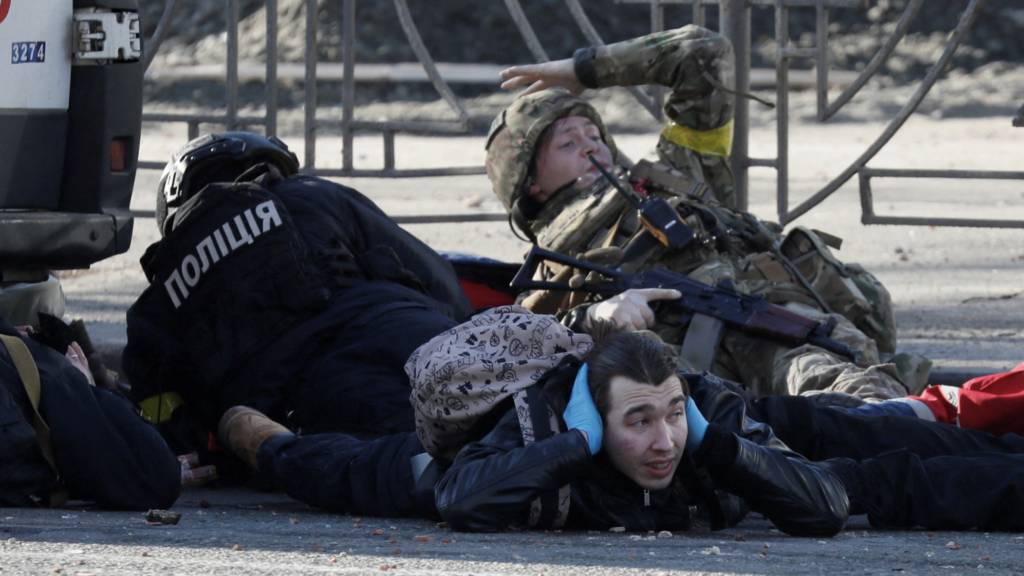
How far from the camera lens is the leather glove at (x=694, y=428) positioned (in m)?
4.21

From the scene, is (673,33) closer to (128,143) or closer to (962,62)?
(128,143)

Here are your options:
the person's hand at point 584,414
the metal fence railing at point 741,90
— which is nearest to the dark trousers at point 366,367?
the person's hand at point 584,414

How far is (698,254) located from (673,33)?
1102mm

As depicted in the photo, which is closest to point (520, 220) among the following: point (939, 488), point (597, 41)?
point (597, 41)

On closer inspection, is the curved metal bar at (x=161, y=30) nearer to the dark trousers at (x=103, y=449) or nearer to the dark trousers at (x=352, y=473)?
the dark trousers at (x=352, y=473)

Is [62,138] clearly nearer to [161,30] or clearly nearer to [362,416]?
[362,416]

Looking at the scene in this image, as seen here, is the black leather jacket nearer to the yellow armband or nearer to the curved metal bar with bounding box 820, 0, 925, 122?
the yellow armband

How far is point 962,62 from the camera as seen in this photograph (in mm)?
18906

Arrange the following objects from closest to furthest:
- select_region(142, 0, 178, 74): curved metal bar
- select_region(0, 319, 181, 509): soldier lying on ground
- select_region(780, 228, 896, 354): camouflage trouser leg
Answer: select_region(0, 319, 181, 509): soldier lying on ground
select_region(780, 228, 896, 354): camouflage trouser leg
select_region(142, 0, 178, 74): curved metal bar

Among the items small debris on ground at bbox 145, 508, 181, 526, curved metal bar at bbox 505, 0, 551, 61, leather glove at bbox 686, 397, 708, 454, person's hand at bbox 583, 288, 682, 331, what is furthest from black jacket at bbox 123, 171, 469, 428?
curved metal bar at bbox 505, 0, 551, 61

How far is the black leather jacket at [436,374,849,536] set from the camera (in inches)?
161

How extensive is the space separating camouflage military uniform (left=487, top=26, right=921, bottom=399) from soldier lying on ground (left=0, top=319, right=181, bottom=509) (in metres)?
1.79

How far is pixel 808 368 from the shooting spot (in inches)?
222

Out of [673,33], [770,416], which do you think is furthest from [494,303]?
[770,416]
